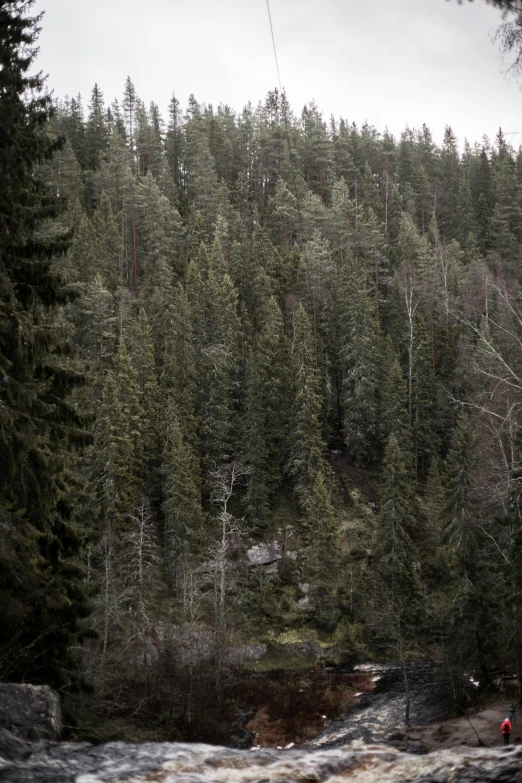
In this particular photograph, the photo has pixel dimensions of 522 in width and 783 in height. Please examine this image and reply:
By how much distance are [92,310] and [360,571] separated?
2836 centimetres

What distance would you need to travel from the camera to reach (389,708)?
2841 cm

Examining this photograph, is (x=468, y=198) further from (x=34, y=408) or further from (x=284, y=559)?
(x=34, y=408)

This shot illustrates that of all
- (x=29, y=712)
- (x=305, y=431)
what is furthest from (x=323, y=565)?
(x=29, y=712)

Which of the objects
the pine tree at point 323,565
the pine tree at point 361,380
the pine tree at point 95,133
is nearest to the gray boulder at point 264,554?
the pine tree at point 323,565

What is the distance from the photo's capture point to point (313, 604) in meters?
39.9

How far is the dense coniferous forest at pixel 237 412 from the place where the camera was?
9.99 m

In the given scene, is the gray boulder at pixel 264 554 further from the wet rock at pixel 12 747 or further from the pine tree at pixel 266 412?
the wet rock at pixel 12 747

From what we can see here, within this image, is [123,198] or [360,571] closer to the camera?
[360,571]

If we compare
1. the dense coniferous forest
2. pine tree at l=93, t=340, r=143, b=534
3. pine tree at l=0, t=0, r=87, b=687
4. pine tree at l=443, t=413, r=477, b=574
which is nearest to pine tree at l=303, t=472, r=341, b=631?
the dense coniferous forest

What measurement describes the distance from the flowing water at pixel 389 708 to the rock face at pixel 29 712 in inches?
786

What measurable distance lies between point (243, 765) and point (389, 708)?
26.6 m

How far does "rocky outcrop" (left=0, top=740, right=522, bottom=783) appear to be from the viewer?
204 inches

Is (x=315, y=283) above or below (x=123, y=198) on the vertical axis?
below

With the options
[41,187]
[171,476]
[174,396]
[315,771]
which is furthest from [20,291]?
[174,396]
